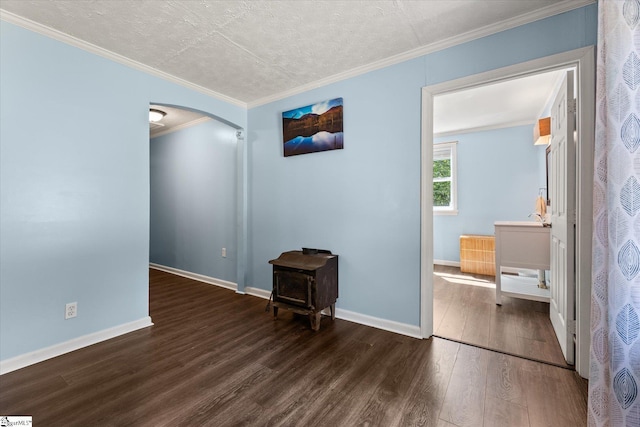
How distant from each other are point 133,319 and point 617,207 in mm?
3387

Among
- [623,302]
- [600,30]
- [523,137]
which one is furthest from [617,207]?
[523,137]

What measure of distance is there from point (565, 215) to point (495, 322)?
3.97ft

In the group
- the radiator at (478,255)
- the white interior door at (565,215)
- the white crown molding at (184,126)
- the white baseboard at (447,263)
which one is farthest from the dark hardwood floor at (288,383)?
the white baseboard at (447,263)

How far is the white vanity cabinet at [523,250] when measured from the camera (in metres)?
2.84

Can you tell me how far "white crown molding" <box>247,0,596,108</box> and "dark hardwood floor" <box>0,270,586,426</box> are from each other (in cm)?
241

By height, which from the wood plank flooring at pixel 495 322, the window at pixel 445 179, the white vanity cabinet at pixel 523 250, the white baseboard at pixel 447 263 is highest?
the window at pixel 445 179

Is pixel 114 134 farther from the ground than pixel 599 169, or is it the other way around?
pixel 114 134

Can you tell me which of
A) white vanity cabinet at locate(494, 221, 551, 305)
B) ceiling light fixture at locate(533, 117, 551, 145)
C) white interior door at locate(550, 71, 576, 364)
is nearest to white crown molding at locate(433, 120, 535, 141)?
ceiling light fixture at locate(533, 117, 551, 145)

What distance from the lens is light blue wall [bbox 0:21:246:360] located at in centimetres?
191

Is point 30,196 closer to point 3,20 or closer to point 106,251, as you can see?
point 106,251

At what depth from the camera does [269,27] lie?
6.71 feet

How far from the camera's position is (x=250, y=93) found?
325cm

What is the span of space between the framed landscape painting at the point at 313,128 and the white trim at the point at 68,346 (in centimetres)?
228

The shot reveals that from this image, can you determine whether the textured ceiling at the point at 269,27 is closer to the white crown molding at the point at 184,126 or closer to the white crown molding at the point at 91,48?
the white crown molding at the point at 91,48
